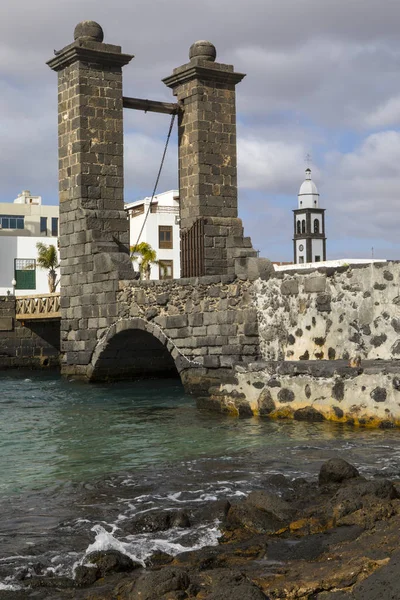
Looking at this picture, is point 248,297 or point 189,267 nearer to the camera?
point 248,297

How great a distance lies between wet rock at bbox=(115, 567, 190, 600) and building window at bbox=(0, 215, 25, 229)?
176 ft

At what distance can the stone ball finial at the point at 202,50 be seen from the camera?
22031mm

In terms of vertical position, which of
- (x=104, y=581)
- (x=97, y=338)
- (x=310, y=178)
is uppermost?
(x=310, y=178)

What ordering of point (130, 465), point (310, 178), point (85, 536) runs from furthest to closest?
point (310, 178) < point (130, 465) < point (85, 536)

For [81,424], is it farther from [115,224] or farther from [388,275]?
[115,224]

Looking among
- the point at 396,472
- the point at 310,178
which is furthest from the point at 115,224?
the point at 310,178

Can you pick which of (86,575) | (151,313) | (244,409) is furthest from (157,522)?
(151,313)

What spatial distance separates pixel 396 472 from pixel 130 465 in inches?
111

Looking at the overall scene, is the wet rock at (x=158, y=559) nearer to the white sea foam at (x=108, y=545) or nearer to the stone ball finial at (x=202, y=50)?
the white sea foam at (x=108, y=545)

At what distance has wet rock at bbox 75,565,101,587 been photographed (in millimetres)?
5449

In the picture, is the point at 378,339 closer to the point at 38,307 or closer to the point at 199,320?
the point at 199,320

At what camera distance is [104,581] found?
5453 millimetres

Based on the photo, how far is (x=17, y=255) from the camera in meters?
50.6

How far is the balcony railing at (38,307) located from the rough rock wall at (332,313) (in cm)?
887
